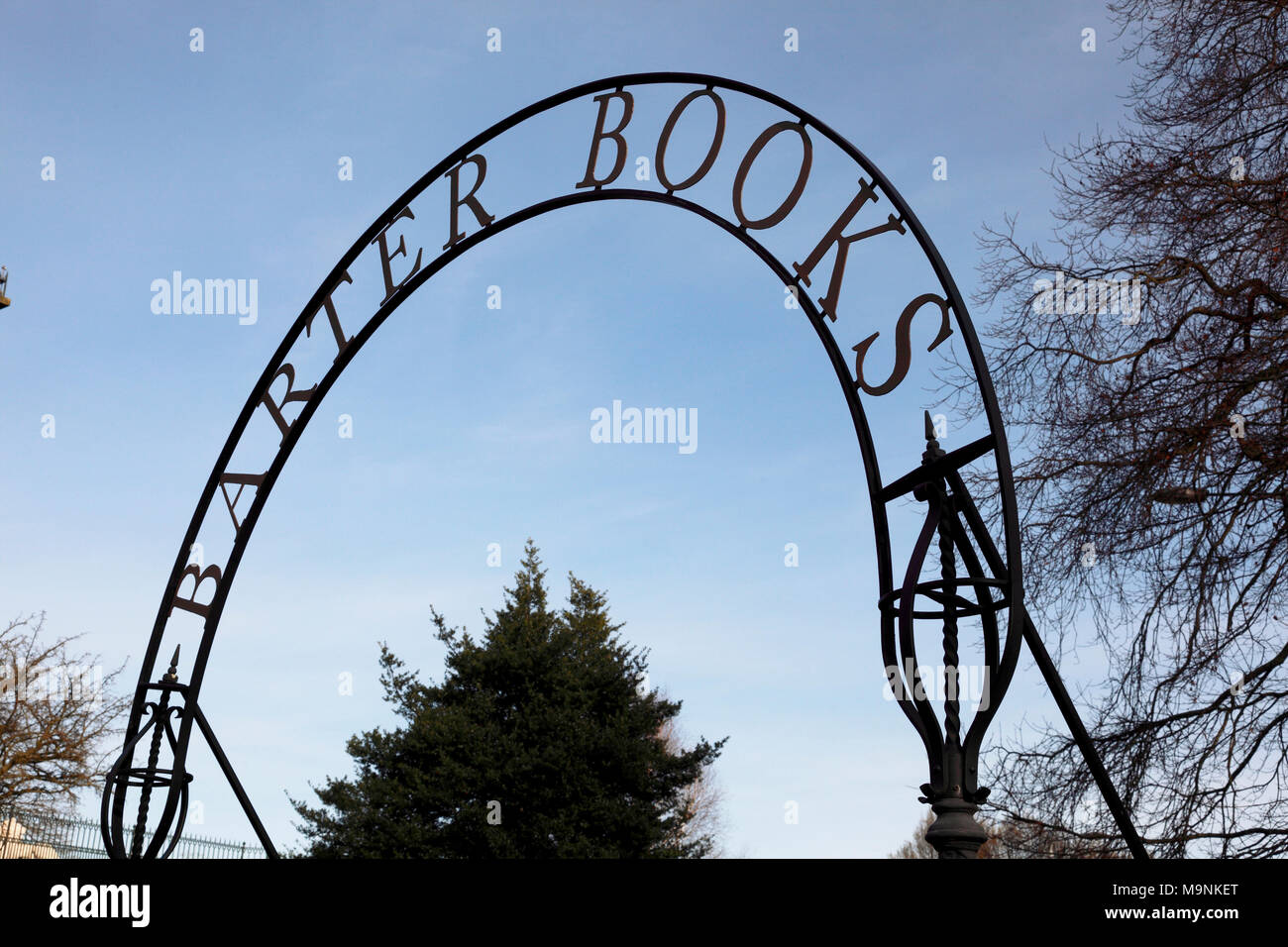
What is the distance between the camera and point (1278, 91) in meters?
8.56

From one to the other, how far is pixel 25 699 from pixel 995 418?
19.8 metres

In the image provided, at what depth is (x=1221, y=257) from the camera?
8484mm

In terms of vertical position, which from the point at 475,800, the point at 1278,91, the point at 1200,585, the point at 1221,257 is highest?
the point at 1278,91

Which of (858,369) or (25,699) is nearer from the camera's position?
(858,369)

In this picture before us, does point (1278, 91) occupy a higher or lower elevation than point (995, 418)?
higher

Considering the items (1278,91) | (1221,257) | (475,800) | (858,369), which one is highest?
(1278,91)
